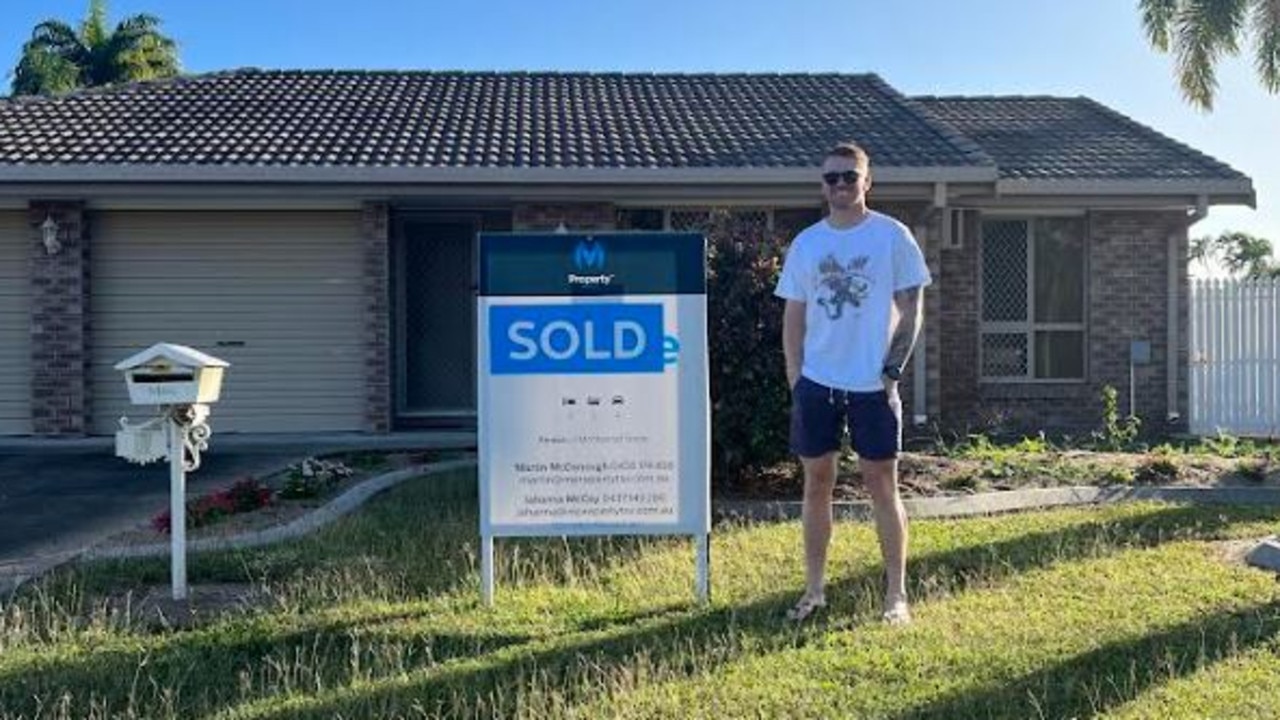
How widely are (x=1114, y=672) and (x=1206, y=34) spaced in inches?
467

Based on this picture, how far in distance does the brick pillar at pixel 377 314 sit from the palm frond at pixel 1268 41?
1014 centimetres

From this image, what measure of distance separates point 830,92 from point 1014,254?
139 inches

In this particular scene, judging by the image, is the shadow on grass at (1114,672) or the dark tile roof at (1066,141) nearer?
the shadow on grass at (1114,672)

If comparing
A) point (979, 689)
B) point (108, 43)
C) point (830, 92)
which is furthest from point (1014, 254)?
point (108, 43)

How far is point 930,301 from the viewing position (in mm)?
12602

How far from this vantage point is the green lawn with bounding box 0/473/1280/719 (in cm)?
410

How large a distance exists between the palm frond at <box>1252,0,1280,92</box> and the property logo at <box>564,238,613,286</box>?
11140 mm

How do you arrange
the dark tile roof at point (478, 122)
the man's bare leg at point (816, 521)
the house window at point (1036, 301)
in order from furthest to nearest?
the house window at point (1036, 301) < the dark tile roof at point (478, 122) < the man's bare leg at point (816, 521)

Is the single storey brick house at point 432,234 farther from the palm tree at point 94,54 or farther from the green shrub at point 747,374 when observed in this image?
the palm tree at point 94,54

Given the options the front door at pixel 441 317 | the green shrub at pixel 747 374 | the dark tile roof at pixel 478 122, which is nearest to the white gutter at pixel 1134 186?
the dark tile roof at pixel 478 122

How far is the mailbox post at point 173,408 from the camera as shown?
5527mm

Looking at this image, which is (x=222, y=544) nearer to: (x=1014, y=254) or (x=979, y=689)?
(x=979, y=689)

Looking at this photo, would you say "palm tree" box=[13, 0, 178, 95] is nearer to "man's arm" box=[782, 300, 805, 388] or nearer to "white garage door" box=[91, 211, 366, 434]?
"white garage door" box=[91, 211, 366, 434]

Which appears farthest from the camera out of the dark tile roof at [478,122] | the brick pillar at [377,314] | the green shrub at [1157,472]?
the brick pillar at [377,314]
